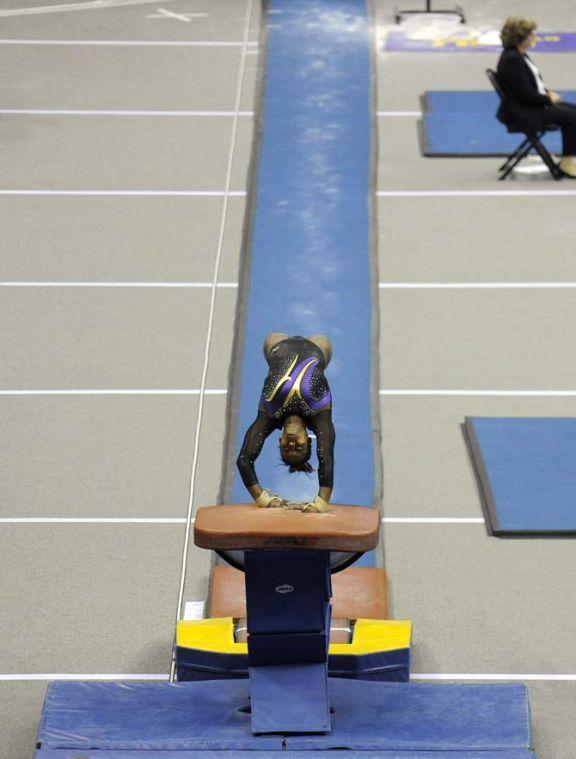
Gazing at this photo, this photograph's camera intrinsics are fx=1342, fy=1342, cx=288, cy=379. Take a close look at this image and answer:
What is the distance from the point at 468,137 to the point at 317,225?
185 cm

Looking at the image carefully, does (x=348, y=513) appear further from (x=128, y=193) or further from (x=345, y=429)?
(x=128, y=193)

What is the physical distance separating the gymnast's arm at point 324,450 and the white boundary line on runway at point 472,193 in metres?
4.77

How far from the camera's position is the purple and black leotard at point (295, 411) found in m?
4.96

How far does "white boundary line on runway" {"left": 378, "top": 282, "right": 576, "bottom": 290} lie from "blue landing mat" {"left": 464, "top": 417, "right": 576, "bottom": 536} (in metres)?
1.50

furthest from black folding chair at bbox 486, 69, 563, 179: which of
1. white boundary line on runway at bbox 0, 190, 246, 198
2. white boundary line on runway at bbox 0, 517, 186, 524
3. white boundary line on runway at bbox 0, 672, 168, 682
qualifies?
white boundary line on runway at bbox 0, 672, 168, 682

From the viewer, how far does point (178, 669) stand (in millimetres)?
5301

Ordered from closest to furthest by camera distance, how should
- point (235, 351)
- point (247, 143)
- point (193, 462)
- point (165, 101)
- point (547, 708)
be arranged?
1. point (547, 708)
2. point (193, 462)
3. point (235, 351)
4. point (247, 143)
5. point (165, 101)

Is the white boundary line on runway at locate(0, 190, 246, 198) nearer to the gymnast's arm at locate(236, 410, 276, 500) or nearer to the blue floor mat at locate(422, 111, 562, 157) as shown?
the blue floor mat at locate(422, 111, 562, 157)

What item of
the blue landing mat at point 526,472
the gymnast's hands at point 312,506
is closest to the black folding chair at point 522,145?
the blue landing mat at point 526,472

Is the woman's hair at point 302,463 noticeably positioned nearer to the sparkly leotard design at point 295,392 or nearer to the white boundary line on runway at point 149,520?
the sparkly leotard design at point 295,392

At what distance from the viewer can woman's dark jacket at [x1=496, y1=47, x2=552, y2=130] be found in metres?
9.00

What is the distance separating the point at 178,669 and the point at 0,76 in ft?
24.6

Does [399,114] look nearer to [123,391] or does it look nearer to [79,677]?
[123,391]

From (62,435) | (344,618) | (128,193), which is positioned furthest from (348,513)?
(128,193)
